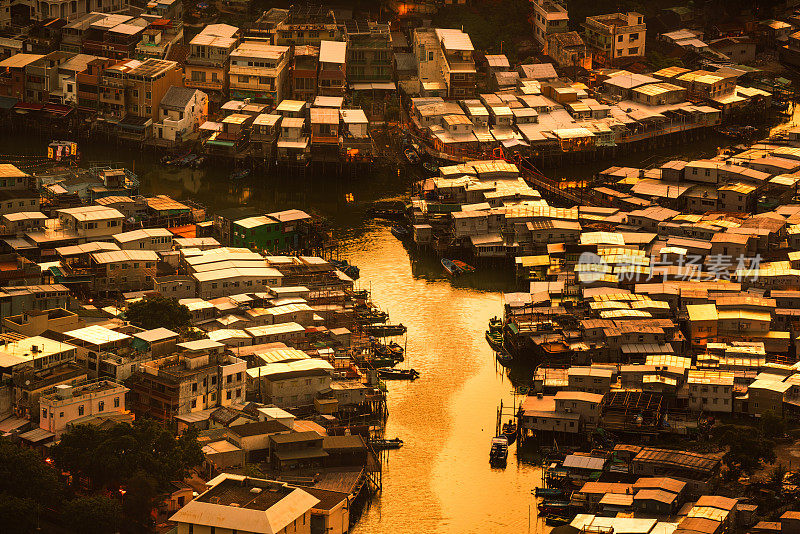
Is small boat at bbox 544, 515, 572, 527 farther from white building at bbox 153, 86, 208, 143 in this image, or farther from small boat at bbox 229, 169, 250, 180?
white building at bbox 153, 86, 208, 143

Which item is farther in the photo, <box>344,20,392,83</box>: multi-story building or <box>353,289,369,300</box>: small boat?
<box>344,20,392,83</box>: multi-story building

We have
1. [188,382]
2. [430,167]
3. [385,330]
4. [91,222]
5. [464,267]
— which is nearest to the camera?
[188,382]

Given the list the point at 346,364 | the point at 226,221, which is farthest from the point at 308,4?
the point at 346,364

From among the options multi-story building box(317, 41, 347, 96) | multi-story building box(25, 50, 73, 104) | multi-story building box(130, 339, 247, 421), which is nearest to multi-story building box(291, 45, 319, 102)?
multi-story building box(317, 41, 347, 96)

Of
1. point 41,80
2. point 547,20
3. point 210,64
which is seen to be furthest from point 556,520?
point 547,20

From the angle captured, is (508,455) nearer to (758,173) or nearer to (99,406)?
(99,406)

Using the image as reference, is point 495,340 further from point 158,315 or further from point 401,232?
point 158,315
